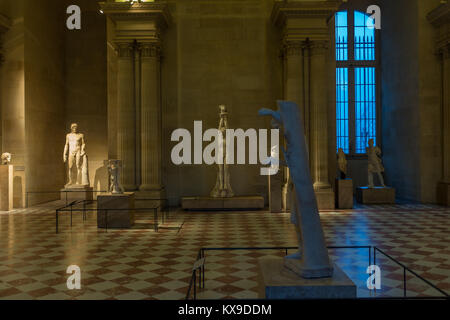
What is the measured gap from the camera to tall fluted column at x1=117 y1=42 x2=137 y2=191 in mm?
18750

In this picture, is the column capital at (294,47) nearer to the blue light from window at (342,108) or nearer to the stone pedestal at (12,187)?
the blue light from window at (342,108)

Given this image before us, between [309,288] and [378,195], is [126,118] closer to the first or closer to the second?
[378,195]

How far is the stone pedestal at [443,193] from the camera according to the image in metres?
18.7

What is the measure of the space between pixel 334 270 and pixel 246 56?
631 inches

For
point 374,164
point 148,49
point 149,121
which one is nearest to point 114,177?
point 149,121

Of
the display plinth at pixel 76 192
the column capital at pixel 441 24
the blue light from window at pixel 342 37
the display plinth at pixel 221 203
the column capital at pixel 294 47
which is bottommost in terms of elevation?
the display plinth at pixel 221 203

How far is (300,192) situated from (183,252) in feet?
19.2

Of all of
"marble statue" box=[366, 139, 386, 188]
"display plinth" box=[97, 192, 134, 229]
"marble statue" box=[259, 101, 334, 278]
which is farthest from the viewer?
"marble statue" box=[366, 139, 386, 188]

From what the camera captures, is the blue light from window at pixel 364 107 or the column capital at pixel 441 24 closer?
the column capital at pixel 441 24

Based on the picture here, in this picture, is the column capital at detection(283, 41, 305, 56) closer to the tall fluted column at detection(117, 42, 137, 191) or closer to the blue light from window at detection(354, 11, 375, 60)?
the tall fluted column at detection(117, 42, 137, 191)

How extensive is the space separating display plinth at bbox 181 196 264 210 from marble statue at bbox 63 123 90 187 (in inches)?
261

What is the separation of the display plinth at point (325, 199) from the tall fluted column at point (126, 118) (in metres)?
8.28

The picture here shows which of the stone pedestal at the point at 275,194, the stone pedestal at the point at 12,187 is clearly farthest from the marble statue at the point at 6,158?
the stone pedestal at the point at 275,194

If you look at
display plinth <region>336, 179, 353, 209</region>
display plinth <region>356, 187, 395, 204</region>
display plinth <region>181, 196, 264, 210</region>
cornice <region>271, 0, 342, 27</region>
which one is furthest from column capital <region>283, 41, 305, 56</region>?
display plinth <region>356, 187, 395, 204</region>
